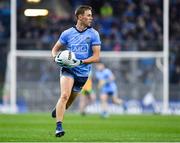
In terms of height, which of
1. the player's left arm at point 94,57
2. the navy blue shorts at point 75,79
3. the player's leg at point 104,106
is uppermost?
the player's left arm at point 94,57

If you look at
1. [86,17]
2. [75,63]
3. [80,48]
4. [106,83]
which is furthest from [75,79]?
[106,83]

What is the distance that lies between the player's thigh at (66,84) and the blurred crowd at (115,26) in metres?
19.5

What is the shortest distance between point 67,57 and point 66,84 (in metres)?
0.58

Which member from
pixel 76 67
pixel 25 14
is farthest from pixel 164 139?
pixel 25 14

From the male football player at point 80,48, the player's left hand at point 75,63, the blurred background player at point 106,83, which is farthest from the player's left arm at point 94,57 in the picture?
the blurred background player at point 106,83

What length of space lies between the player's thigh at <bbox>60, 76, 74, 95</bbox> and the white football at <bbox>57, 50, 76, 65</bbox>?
36 cm

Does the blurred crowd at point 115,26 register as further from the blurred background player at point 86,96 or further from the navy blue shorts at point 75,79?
the navy blue shorts at point 75,79

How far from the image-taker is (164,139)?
16469 mm

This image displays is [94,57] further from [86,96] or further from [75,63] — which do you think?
[86,96]

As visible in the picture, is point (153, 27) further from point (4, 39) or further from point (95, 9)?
point (4, 39)

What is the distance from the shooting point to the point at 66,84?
1602 centimetres

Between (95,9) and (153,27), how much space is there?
9.67 feet

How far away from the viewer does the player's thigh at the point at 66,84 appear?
52.3ft

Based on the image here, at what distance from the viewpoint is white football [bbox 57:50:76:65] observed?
1585 centimetres
